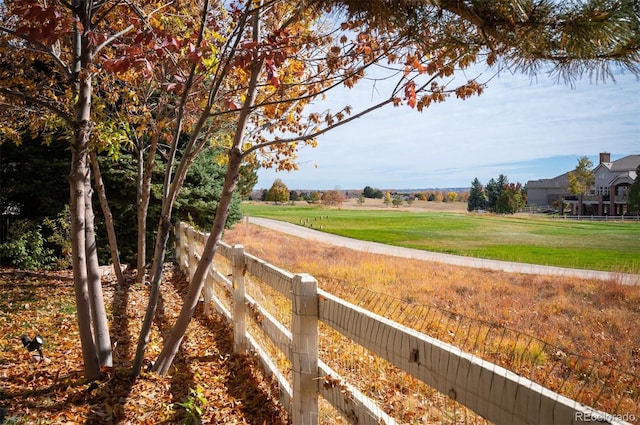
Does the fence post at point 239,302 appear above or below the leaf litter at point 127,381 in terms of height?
above

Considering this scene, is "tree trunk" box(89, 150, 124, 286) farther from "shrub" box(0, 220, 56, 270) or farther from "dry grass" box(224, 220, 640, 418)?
"dry grass" box(224, 220, 640, 418)

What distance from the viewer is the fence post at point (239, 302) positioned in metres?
5.20

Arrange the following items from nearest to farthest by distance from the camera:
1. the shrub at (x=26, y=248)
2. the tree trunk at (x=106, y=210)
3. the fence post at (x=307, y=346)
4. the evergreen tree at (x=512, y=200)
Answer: the fence post at (x=307, y=346) < the tree trunk at (x=106, y=210) < the shrub at (x=26, y=248) < the evergreen tree at (x=512, y=200)

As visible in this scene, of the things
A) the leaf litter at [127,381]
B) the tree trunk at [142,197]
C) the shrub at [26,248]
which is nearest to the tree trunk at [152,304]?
the leaf litter at [127,381]

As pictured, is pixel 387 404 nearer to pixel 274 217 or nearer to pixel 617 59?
pixel 617 59

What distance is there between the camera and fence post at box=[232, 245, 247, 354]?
205 inches

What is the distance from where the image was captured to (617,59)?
11.4 ft

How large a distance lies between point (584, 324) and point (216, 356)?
695cm

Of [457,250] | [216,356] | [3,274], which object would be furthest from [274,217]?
[216,356]

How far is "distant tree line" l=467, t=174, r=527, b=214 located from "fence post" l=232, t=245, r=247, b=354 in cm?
4990

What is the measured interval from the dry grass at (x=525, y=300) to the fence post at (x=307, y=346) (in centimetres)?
178

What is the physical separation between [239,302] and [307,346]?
2340mm

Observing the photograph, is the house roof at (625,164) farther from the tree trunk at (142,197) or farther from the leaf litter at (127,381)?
the tree trunk at (142,197)

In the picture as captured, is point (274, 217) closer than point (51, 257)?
No
